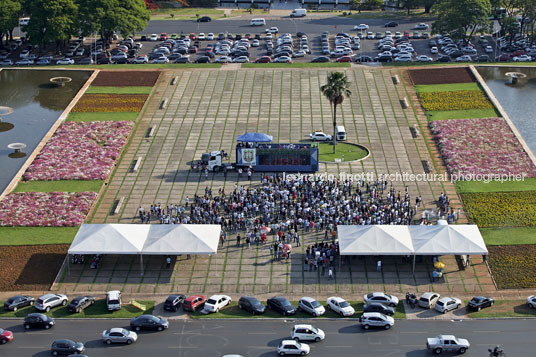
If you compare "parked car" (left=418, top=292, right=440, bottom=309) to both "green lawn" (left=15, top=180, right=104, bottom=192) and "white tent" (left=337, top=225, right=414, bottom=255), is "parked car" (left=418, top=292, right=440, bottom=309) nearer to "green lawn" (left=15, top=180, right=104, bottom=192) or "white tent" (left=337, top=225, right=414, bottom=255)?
"white tent" (left=337, top=225, right=414, bottom=255)

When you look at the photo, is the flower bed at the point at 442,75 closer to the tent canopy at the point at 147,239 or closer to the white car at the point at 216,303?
the tent canopy at the point at 147,239

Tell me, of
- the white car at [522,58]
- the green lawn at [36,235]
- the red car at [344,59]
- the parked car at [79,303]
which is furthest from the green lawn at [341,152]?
the white car at [522,58]

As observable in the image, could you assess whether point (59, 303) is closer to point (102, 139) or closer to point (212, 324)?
point (212, 324)

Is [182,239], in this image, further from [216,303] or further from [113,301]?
[113,301]

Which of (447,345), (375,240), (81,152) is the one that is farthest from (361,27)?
(447,345)

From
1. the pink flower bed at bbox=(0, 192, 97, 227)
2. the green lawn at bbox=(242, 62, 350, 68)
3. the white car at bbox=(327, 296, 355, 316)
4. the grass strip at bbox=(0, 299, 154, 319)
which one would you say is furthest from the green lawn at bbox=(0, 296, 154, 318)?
the green lawn at bbox=(242, 62, 350, 68)

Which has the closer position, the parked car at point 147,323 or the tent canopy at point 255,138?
the parked car at point 147,323

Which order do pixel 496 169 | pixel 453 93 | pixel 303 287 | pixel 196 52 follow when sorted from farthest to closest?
pixel 196 52 → pixel 453 93 → pixel 496 169 → pixel 303 287

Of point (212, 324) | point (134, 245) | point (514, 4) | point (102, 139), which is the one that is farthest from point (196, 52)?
point (212, 324)

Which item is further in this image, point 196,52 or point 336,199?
point 196,52
